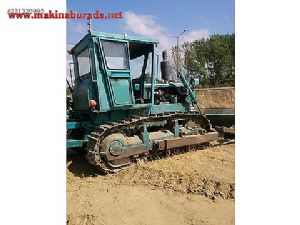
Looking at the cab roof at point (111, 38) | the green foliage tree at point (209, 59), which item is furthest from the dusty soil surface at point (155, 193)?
the green foliage tree at point (209, 59)

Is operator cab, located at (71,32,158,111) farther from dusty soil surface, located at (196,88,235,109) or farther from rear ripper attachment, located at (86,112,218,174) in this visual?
dusty soil surface, located at (196,88,235,109)

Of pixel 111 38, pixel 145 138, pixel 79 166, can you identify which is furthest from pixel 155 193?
pixel 111 38

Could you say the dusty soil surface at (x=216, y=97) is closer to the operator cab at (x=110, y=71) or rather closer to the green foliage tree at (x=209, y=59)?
the green foliage tree at (x=209, y=59)

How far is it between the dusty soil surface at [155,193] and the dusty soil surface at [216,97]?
939cm

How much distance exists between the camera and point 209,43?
1162 cm

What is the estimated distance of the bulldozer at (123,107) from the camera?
4.27m

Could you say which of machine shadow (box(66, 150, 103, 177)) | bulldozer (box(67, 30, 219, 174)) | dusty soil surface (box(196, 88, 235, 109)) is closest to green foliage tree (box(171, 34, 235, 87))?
dusty soil surface (box(196, 88, 235, 109))

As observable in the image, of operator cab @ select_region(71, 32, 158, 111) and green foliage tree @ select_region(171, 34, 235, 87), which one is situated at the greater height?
green foliage tree @ select_region(171, 34, 235, 87)

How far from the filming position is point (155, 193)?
343 cm

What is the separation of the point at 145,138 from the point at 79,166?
42.3 inches

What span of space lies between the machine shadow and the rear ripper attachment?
24 centimetres

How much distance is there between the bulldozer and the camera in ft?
14.0
